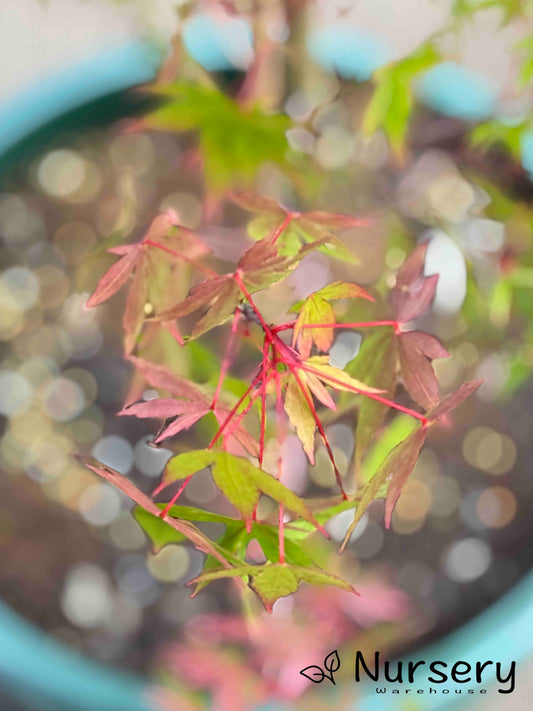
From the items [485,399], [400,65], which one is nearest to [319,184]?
[400,65]

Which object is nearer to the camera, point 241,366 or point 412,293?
point 412,293

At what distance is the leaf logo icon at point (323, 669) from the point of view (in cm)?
47

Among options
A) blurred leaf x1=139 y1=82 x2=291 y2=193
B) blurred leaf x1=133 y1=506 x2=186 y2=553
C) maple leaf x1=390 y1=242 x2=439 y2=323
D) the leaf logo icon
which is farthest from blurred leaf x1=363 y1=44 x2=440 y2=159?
the leaf logo icon

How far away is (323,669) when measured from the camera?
1.60 ft

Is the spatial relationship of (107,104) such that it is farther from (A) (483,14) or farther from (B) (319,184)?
(A) (483,14)

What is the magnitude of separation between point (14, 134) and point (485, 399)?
518 millimetres

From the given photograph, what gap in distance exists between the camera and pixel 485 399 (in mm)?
619

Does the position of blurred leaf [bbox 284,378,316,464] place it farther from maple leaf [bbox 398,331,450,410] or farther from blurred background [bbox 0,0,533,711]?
blurred background [bbox 0,0,533,711]

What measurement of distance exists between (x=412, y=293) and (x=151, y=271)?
4.7 inches

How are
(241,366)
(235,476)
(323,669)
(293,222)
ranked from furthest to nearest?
1. (241,366)
2. (323,669)
3. (293,222)
4. (235,476)

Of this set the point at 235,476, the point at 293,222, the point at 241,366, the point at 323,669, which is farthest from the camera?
the point at 241,366

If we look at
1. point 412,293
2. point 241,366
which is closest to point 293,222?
point 412,293

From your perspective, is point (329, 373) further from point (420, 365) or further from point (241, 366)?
point (241, 366)

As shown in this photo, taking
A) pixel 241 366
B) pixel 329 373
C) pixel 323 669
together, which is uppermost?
pixel 241 366
